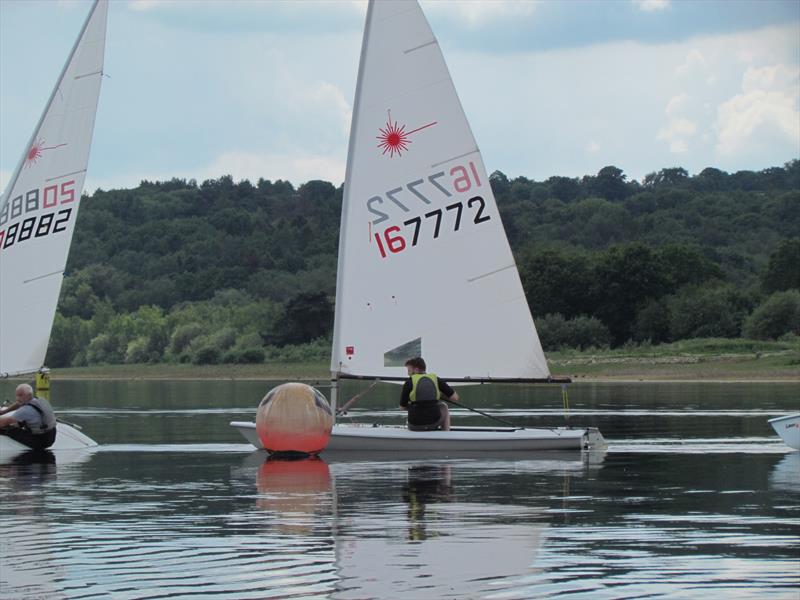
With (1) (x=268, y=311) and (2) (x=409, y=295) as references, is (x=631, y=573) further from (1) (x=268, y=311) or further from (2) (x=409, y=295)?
(1) (x=268, y=311)

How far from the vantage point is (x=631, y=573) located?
521 inches

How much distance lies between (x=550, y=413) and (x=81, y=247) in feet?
359

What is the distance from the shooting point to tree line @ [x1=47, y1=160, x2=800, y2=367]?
8294cm

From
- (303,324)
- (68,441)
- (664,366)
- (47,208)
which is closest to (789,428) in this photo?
(68,441)

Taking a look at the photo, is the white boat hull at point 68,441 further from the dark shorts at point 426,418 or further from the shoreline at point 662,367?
the shoreline at point 662,367

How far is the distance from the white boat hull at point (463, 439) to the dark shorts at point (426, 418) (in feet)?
0.52

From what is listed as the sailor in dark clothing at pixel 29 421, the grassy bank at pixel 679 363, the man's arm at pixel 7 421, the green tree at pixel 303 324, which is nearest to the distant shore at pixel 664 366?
the grassy bank at pixel 679 363

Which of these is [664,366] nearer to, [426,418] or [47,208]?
[47,208]

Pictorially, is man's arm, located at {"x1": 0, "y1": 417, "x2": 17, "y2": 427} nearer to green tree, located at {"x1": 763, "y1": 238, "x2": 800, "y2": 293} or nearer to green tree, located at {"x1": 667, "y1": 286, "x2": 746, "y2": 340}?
green tree, located at {"x1": 667, "y1": 286, "x2": 746, "y2": 340}

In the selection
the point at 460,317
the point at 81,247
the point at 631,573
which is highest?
the point at 81,247

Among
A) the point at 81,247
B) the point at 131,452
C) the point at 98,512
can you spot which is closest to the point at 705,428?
the point at 131,452


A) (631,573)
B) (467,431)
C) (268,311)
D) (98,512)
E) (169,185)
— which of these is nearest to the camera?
(631,573)

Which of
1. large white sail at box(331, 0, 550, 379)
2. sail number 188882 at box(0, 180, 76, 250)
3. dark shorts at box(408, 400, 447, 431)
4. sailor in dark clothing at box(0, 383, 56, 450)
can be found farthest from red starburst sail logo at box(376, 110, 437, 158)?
sailor in dark clothing at box(0, 383, 56, 450)

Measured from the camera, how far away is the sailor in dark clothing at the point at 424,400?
82.7 ft
